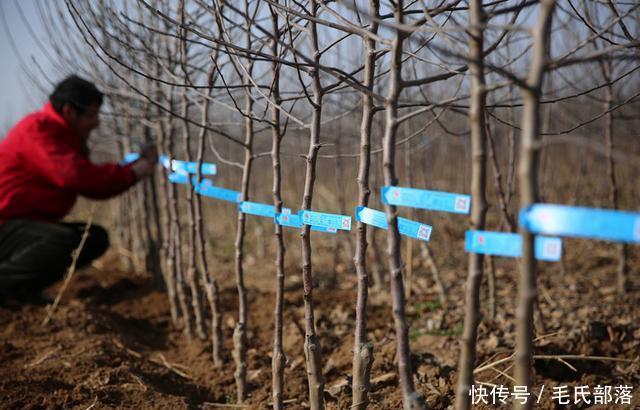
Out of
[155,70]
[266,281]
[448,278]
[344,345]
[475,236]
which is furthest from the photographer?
[266,281]

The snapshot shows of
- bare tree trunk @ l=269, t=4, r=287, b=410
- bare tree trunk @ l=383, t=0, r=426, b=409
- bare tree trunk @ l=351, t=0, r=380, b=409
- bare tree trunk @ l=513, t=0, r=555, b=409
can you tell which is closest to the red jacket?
bare tree trunk @ l=269, t=4, r=287, b=410

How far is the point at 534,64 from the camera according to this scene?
3.51ft

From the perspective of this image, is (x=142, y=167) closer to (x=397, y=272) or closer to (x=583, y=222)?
(x=397, y=272)

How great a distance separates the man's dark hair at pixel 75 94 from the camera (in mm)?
3600

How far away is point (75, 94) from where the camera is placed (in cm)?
360

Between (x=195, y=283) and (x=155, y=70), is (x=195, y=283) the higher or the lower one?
the lower one

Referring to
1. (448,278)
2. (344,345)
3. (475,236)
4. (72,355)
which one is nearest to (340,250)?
(448,278)

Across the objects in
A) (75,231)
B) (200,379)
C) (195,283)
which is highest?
(75,231)

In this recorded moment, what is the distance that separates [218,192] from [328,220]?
0.94 m

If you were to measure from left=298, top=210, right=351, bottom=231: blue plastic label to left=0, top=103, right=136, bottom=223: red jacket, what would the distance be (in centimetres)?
219

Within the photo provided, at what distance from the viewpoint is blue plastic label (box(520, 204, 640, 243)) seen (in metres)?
0.99

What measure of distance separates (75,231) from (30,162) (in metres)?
0.65

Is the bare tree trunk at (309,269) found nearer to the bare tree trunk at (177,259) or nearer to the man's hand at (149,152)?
the bare tree trunk at (177,259)

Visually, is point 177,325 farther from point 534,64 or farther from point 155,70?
point 534,64
